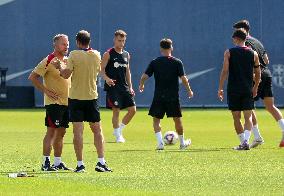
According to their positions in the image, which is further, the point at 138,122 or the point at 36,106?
the point at 36,106

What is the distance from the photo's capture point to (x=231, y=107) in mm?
18297

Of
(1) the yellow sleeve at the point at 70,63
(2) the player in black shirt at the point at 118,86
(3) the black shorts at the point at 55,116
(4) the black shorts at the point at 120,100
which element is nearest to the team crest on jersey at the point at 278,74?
→ (2) the player in black shirt at the point at 118,86

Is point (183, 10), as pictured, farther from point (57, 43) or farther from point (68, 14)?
point (57, 43)

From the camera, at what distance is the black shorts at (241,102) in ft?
59.7

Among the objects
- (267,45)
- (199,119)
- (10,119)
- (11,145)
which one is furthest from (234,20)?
(11,145)

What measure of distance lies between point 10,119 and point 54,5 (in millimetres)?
11494

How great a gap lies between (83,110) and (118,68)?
24.1ft

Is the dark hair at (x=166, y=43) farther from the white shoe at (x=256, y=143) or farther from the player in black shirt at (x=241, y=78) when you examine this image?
the white shoe at (x=256, y=143)

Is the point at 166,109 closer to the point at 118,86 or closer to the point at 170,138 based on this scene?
the point at 170,138

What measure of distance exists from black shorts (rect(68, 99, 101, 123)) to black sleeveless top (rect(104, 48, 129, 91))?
710 cm

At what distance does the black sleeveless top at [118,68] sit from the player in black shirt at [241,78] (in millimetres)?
3559

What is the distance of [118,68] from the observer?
21.5 metres

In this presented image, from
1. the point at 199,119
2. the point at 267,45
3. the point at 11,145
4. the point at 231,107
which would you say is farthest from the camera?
the point at 267,45

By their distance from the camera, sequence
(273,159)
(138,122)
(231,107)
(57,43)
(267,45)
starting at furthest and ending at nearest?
(267,45), (138,122), (231,107), (273,159), (57,43)
